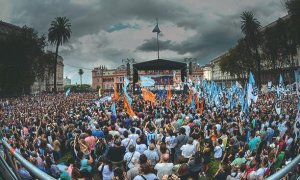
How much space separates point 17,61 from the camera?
6756cm

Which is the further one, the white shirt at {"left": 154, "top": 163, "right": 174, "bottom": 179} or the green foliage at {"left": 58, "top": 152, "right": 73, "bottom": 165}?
the green foliage at {"left": 58, "top": 152, "right": 73, "bottom": 165}

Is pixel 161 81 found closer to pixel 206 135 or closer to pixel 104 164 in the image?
pixel 206 135

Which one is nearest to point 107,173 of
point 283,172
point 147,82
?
point 283,172

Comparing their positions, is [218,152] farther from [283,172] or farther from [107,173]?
[283,172]

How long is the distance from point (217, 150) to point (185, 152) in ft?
4.05

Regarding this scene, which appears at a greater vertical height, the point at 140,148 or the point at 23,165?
the point at 23,165

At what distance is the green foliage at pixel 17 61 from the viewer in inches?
2598

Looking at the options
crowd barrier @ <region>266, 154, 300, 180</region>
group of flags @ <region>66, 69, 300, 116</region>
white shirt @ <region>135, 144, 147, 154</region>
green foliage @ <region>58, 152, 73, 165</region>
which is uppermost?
crowd barrier @ <region>266, 154, 300, 180</region>

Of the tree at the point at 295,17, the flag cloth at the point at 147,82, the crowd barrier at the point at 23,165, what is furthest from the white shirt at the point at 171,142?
the flag cloth at the point at 147,82

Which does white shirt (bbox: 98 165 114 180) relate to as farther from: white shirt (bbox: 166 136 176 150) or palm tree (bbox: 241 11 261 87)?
palm tree (bbox: 241 11 261 87)

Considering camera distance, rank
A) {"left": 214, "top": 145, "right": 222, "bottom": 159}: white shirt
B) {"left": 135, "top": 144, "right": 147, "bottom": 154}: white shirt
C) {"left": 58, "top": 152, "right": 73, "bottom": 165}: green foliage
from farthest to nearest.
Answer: {"left": 58, "top": 152, "right": 73, "bottom": 165}: green foliage → {"left": 214, "top": 145, "right": 222, "bottom": 159}: white shirt → {"left": 135, "top": 144, "right": 147, "bottom": 154}: white shirt

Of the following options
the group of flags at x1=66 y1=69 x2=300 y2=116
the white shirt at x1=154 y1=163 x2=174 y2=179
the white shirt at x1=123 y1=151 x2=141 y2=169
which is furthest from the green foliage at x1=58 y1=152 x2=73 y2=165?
the group of flags at x1=66 y1=69 x2=300 y2=116

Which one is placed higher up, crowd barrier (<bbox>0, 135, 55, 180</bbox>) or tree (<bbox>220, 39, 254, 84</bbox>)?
tree (<bbox>220, 39, 254, 84</bbox>)

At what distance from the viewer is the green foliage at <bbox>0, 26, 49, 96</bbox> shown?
6600 centimetres
